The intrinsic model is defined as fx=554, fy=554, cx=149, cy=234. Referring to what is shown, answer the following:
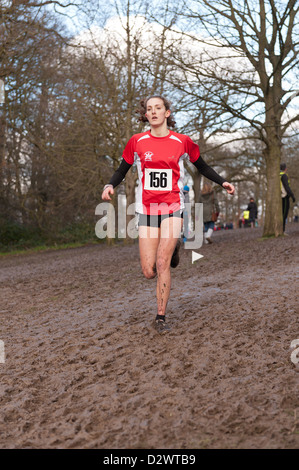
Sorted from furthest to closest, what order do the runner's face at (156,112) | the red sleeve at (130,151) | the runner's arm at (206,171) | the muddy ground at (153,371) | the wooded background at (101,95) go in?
the wooded background at (101,95)
the runner's arm at (206,171)
the red sleeve at (130,151)
the runner's face at (156,112)
the muddy ground at (153,371)

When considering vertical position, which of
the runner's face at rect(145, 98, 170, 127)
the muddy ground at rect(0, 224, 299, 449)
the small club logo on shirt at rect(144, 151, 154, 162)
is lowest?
the muddy ground at rect(0, 224, 299, 449)

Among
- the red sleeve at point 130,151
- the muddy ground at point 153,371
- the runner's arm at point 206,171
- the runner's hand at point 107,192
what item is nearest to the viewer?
the muddy ground at point 153,371

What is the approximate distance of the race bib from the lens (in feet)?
15.6

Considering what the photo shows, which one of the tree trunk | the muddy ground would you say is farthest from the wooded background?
the muddy ground

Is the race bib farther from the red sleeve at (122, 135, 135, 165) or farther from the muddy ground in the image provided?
the muddy ground

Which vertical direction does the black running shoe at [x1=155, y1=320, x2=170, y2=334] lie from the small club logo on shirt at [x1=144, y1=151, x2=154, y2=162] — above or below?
below

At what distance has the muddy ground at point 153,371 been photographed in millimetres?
2812

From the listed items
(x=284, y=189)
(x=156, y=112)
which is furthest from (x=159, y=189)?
(x=284, y=189)

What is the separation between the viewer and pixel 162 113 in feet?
15.8

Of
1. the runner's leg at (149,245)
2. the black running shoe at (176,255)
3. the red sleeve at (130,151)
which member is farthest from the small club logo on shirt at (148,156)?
the black running shoe at (176,255)

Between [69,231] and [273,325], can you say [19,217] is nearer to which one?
[69,231]

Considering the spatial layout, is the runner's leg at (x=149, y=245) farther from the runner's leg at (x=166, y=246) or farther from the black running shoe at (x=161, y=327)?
the black running shoe at (x=161, y=327)

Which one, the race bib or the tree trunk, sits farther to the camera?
the tree trunk
